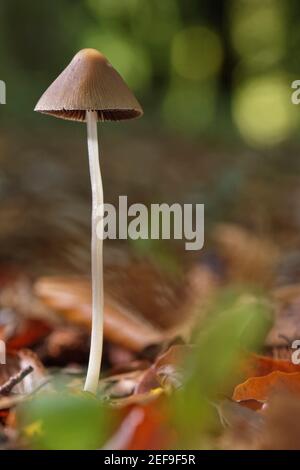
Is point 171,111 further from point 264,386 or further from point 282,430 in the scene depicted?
point 282,430

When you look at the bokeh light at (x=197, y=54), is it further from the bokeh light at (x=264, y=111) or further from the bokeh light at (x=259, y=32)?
the bokeh light at (x=264, y=111)

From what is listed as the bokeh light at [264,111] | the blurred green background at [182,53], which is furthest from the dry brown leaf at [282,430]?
the bokeh light at [264,111]

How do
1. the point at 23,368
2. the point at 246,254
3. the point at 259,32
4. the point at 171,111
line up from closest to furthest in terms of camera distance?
the point at 23,368, the point at 246,254, the point at 259,32, the point at 171,111

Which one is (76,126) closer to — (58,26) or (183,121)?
(58,26)

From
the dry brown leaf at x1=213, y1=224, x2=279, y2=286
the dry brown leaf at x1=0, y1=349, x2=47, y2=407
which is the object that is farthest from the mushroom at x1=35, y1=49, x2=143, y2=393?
the dry brown leaf at x1=213, y1=224, x2=279, y2=286

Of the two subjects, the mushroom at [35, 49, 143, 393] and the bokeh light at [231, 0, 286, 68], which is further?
the bokeh light at [231, 0, 286, 68]

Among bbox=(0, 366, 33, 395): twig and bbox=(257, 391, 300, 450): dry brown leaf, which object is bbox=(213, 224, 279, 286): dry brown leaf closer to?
bbox=(0, 366, 33, 395): twig

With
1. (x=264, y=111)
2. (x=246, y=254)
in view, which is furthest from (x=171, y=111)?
(x=246, y=254)
